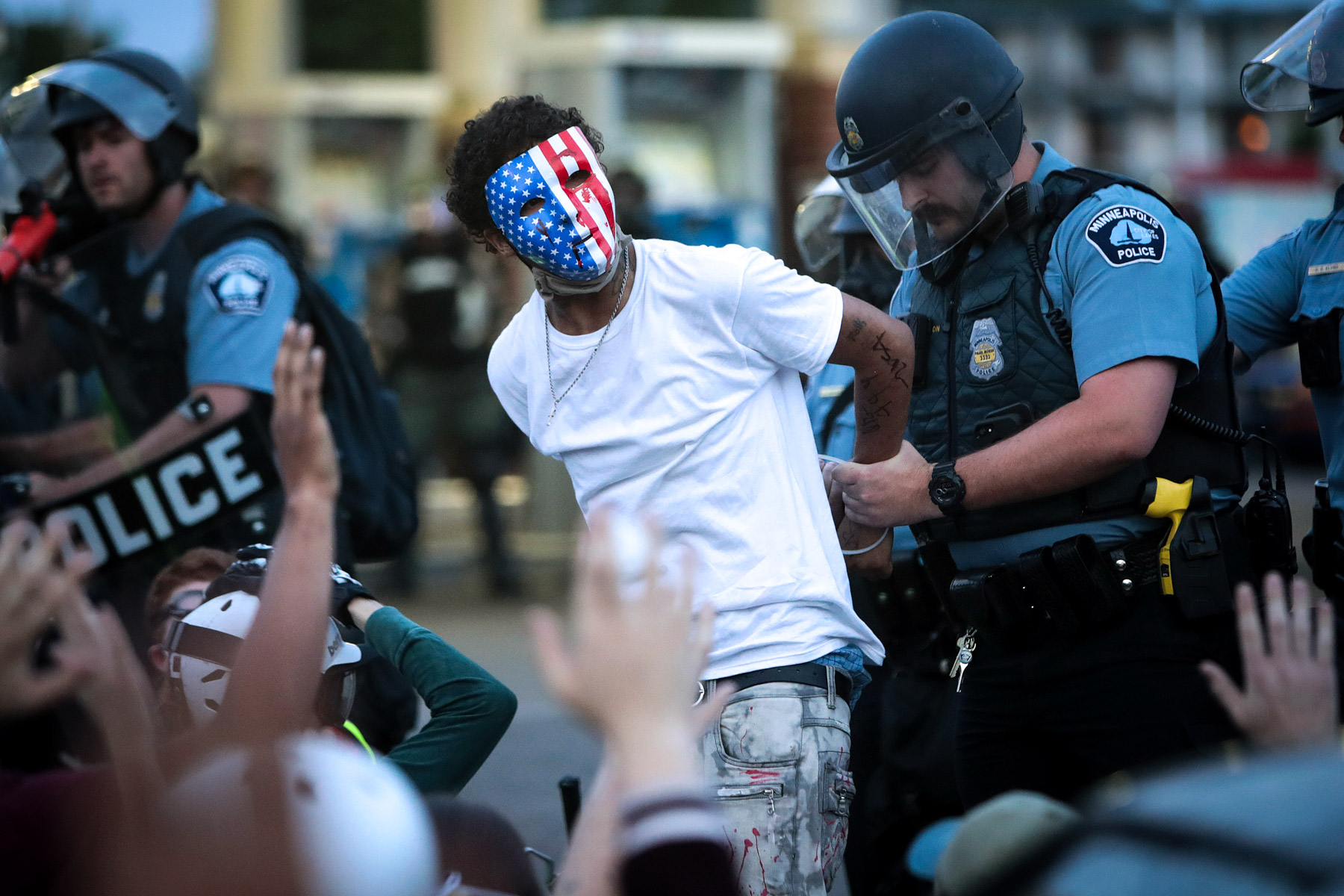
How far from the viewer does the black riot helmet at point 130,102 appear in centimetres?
424

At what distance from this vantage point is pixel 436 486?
1145 cm

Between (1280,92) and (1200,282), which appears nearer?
(1200,282)

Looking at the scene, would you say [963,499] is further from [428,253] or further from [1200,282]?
[428,253]

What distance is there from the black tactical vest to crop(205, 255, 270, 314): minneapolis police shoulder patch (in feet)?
6.32

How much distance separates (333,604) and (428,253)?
245 inches

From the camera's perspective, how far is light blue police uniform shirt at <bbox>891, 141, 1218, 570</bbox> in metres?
2.76

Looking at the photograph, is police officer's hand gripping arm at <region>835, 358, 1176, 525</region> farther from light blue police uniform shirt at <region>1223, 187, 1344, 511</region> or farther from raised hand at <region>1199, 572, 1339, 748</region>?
raised hand at <region>1199, 572, 1339, 748</region>

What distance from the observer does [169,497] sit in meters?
4.02

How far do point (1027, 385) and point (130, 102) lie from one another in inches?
104

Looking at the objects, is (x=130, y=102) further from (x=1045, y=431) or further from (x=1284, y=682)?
(x=1284, y=682)

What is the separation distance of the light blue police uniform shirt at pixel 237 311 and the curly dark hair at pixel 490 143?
55.3 inches

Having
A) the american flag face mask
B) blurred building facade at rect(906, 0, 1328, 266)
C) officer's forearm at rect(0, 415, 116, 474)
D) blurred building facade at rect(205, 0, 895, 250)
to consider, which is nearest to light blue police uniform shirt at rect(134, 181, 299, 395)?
officer's forearm at rect(0, 415, 116, 474)

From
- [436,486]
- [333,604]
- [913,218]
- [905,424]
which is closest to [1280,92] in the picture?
[913,218]

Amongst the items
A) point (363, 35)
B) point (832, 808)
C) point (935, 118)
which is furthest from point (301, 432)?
point (363, 35)
